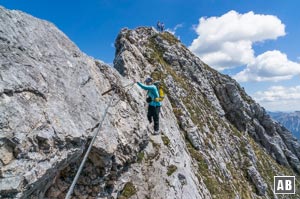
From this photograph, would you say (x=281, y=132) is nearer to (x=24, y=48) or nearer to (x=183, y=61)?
(x=183, y=61)

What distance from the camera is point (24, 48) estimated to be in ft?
41.2

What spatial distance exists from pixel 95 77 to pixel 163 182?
26.9ft

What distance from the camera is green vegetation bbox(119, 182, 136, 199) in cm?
1612

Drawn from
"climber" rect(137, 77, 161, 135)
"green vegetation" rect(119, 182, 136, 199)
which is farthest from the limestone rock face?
"climber" rect(137, 77, 161, 135)

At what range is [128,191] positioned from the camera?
16.4 meters

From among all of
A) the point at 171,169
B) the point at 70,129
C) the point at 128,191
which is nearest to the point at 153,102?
the point at 171,169

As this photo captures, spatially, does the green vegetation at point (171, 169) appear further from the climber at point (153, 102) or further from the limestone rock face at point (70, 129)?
the climber at point (153, 102)

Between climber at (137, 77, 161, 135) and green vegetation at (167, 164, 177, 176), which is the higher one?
climber at (137, 77, 161, 135)

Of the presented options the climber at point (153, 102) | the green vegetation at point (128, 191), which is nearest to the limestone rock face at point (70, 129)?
the green vegetation at point (128, 191)

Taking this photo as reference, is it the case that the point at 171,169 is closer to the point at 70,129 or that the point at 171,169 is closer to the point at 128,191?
the point at 128,191

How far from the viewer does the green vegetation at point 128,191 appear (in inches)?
635

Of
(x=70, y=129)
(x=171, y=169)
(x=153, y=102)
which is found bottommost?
(x=171, y=169)

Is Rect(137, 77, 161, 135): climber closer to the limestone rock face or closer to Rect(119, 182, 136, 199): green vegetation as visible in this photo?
the limestone rock face

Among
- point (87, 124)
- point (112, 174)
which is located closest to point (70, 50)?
point (87, 124)
